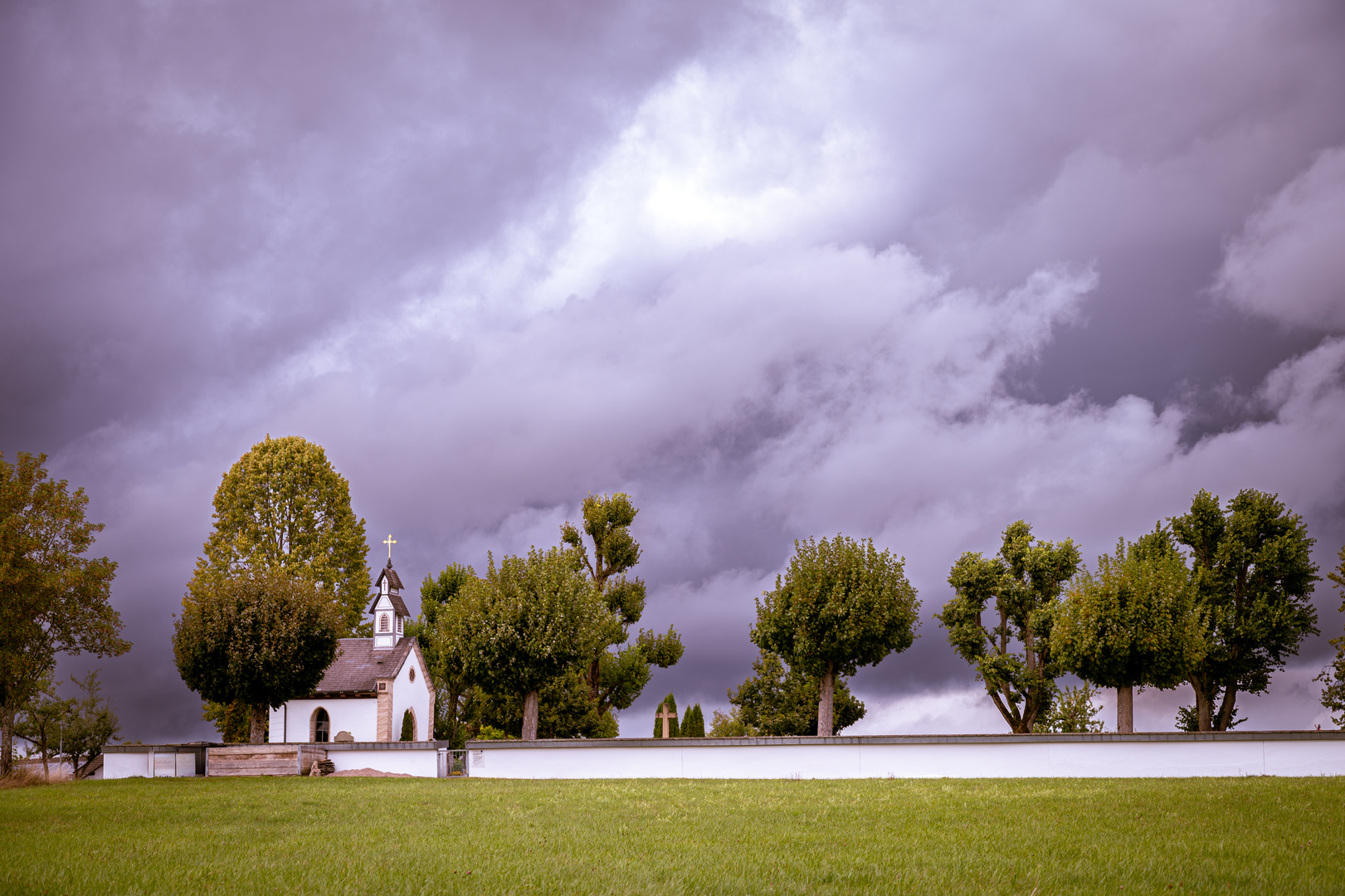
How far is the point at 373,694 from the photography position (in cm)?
4722

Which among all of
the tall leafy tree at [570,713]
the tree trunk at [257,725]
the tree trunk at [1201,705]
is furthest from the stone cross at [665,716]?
the tree trunk at [1201,705]

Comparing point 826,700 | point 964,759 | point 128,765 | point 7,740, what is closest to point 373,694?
point 128,765

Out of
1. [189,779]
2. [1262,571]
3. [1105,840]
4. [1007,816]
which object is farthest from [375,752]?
[1262,571]

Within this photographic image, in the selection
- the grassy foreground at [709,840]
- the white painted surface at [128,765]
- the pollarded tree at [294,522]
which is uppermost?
the pollarded tree at [294,522]

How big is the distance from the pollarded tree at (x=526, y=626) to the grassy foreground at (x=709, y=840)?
12344mm

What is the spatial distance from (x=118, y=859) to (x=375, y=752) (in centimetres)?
2034

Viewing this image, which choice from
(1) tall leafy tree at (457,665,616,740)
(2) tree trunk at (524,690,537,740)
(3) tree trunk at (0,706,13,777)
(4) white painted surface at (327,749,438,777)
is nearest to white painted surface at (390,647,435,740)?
(1) tall leafy tree at (457,665,616,740)

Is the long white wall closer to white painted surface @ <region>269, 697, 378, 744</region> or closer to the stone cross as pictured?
the stone cross

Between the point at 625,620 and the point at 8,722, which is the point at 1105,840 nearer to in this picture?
the point at 625,620

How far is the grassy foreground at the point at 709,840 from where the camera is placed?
914 centimetres

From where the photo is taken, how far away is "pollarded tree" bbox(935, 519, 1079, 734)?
35.0 m

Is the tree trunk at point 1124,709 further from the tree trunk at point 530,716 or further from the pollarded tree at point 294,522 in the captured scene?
the pollarded tree at point 294,522

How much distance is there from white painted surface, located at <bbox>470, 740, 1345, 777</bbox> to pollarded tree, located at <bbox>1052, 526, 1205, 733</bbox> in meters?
7.25

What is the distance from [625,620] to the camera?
1574 inches
